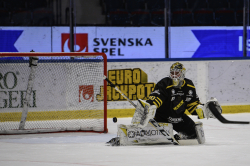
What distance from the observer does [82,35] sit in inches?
310

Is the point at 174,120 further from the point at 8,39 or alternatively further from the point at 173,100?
the point at 8,39

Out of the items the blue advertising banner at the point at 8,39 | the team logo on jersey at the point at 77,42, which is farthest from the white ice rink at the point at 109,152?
the blue advertising banner at the point at 8,39

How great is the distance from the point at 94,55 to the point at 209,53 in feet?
11.9

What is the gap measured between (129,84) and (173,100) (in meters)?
2.72

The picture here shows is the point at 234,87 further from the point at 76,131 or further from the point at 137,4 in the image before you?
the point at 76,131

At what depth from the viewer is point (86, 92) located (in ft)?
19.3

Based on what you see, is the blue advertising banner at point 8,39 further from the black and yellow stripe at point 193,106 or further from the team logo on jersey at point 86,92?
the black and yellow stripe at point 193,106

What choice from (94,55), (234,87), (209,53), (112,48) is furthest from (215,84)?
(94,55)

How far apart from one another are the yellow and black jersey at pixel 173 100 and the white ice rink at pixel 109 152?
30 centimetres

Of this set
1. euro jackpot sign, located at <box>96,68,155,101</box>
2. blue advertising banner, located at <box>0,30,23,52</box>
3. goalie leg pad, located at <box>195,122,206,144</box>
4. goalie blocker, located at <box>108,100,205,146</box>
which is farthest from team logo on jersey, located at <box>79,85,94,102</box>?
blue advertising banner, located at <box>0,30,23,52</box>

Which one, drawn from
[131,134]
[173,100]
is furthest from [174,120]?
[131,134]

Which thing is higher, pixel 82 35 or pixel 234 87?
pixel 82 35

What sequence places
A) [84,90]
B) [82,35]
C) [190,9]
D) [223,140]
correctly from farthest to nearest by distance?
[190,9]
[82,35]
[84,90]
[223,140]

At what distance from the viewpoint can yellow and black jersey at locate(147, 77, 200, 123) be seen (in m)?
4.22
